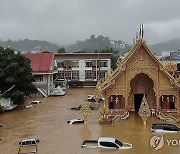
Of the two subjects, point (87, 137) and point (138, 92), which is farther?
point (138, 92)

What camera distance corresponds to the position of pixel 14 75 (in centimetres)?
3222

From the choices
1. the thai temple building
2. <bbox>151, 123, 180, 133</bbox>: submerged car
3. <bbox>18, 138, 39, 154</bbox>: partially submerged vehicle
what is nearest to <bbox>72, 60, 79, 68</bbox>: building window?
the thai temple building

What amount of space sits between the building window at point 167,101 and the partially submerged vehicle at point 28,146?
12018 mm

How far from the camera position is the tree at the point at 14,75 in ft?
105

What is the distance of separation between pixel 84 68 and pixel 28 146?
127 ft

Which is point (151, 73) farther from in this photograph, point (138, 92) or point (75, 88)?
point (75, 88)

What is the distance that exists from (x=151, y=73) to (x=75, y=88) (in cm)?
2926

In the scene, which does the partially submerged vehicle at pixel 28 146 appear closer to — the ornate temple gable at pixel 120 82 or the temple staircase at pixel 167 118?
the ornate temple gable at pixel 120 82

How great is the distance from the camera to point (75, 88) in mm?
54438

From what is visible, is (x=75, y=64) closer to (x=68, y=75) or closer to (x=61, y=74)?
(x=68, y=75)

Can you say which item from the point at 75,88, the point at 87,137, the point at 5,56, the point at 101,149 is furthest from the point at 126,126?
the point at 75,88

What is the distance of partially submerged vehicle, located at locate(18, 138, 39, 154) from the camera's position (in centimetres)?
1751

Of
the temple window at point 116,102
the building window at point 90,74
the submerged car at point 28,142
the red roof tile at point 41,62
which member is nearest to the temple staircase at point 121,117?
the temple window at point 116,102

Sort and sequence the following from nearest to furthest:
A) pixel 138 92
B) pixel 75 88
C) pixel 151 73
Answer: pixel 151 73 < pixel 138 92 < pixel 75 88
